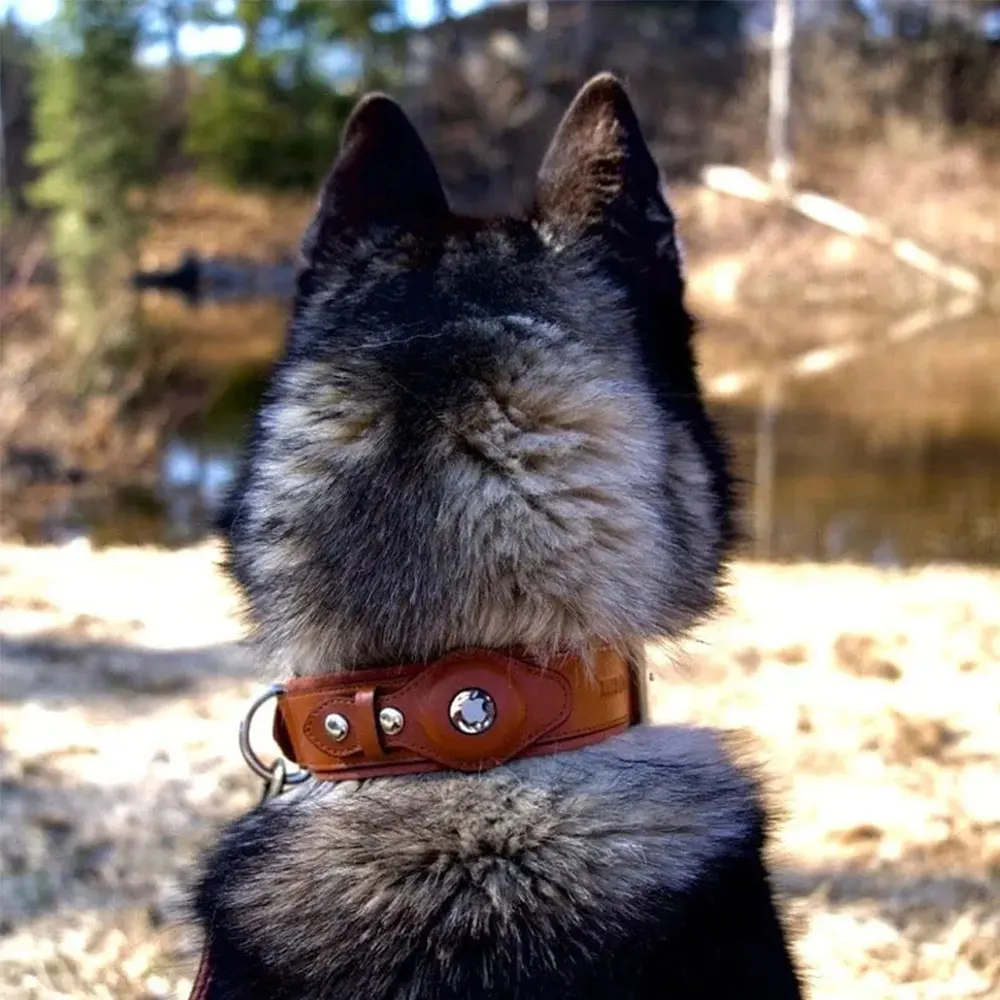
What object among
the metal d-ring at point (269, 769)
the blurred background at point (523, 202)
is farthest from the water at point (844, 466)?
the metal d-ring at point (269, 769)

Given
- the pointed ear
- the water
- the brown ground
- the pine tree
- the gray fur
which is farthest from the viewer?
the pine tree

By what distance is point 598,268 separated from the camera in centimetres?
192

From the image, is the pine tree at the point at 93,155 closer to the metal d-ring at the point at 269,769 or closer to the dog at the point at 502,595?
the metal d-ring at the point at 269,769

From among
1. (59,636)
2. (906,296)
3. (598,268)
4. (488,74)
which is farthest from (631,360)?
(488,74)

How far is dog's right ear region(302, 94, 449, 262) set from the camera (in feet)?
7.00

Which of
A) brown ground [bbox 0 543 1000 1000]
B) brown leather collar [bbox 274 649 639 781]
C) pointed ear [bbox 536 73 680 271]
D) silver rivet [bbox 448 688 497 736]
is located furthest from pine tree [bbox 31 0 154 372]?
silver rivet [bbox 448 688 497 736]

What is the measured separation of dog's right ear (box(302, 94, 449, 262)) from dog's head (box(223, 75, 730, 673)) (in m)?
0.12

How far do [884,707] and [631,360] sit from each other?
3.33 m

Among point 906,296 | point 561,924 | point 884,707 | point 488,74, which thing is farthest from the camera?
point 488,74

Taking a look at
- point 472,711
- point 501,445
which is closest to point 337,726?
point 472,711

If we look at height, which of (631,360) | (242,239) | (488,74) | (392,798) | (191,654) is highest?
(488,74)

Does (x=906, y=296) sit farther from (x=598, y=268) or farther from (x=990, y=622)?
(x=598, y=268)

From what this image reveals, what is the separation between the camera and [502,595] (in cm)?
166

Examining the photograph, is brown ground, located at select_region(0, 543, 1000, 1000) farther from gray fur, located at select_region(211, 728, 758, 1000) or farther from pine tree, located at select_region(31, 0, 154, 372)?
pine tree, located at select_region(31, 0, 154, 372)
